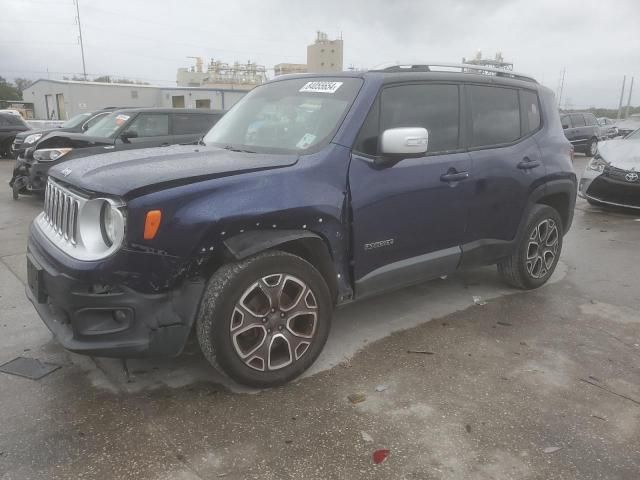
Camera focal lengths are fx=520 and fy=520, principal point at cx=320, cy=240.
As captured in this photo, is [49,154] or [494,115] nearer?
[494,115]

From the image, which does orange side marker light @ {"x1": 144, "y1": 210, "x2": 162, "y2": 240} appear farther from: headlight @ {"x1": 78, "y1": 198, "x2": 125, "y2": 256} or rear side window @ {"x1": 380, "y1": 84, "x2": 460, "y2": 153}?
rear side window @ {"x1": 380, "y1": 84, "x2": 460, "y2": 153}

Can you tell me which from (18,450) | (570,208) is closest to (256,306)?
(18,450)

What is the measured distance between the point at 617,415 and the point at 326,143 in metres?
2.27

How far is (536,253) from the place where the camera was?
4762 millimetres

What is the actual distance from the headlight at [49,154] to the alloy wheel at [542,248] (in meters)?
7.38

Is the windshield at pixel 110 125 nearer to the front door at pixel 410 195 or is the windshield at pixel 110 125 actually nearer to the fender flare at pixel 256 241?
the front door at pixel 410 195

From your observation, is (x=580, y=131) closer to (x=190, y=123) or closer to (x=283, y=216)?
(x=190, y=123)

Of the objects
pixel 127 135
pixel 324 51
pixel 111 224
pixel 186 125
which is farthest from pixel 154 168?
pixel 324 51

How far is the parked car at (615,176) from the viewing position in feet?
26.9

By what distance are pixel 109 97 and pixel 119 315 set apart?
35.2 meters

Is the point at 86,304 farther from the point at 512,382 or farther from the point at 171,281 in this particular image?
the point at 512,382

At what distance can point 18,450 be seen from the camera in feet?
8.11

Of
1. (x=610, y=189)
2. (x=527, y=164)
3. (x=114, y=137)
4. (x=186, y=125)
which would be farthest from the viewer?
(x=186, y=125)

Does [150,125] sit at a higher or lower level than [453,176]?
higher
